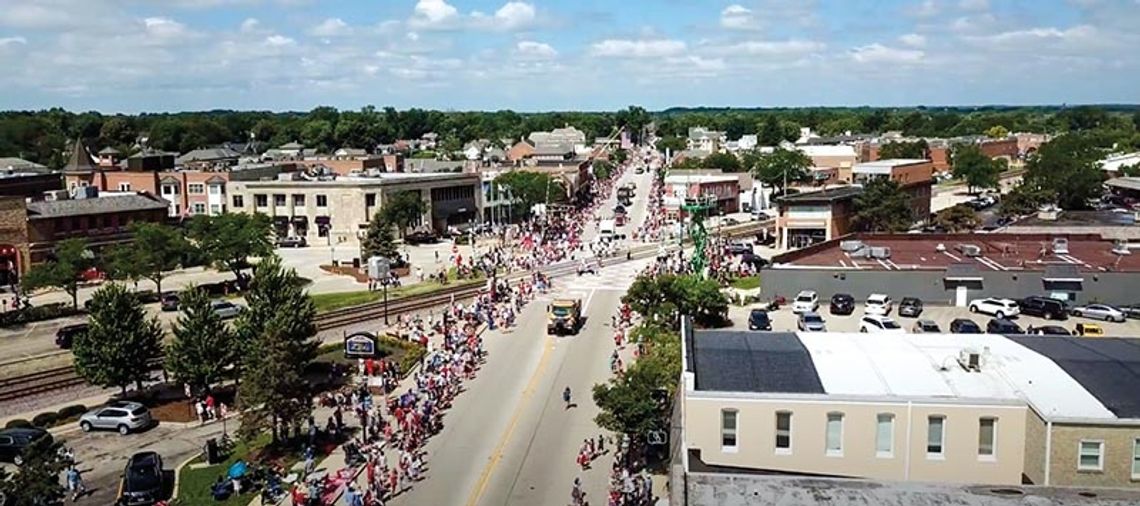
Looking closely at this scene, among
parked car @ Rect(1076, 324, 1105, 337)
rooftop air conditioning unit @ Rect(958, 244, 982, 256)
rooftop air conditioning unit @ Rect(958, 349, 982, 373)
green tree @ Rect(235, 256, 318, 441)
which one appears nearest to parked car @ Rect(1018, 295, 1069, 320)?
parked car @ Rect(1076, 324, 1105, 337)

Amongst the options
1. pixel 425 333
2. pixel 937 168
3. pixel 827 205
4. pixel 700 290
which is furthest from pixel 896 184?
pixel 937 168

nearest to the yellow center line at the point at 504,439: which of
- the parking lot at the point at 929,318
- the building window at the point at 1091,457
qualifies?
the parking lot at the point at 929,318

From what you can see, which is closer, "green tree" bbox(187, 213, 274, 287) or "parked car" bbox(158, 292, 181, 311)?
"parked car" bbox(158, 292, 181, 311)

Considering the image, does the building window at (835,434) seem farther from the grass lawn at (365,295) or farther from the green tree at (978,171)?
the green tree at (978,171)

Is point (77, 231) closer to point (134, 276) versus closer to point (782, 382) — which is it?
point (134, 276)

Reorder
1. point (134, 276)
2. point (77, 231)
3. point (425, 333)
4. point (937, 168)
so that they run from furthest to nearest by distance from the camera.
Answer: point (937, 168), point (77, 231), point (134, 276), point (425, 333)

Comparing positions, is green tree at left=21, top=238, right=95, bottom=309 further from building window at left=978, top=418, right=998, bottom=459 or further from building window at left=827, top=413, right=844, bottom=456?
building window at left=978, top=418, right=998, bottom=459

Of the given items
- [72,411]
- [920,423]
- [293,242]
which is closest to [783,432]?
[920,423]
